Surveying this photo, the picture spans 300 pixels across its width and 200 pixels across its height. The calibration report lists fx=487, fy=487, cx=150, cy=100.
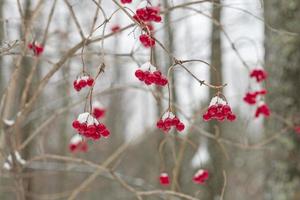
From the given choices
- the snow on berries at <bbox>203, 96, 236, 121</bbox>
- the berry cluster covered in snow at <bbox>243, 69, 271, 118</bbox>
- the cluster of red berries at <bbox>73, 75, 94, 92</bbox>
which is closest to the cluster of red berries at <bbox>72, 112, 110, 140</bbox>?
the cluster of red berries at <bbox>73, 75, 94, 92</bbox>

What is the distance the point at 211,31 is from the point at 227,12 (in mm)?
917

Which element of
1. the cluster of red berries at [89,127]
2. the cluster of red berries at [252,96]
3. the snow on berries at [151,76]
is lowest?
the cluster of red berries at [89,127]

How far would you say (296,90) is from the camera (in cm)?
398

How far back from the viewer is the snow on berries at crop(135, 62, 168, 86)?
1905 mm

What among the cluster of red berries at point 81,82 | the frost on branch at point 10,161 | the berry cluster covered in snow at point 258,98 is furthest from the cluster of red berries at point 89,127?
the berry cluster covered in snow at point 258,98

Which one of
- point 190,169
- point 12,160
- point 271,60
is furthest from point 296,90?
point 190,169

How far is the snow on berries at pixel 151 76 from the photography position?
1.90 meters

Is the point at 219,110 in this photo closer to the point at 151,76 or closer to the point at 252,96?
the point at 151,76

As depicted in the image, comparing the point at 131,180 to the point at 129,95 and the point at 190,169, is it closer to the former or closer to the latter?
the point at 190,169

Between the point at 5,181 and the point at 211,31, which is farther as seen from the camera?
the point at 5,181

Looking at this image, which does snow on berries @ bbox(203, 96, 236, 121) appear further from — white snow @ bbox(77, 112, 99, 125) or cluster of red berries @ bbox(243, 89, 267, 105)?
cluster of red berries @ bbox(243, 89, 267, 105)

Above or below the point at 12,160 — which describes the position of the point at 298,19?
above

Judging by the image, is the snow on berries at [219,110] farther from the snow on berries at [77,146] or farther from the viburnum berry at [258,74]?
the snow on berries at [77,146]

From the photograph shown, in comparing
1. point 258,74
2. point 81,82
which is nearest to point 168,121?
point 81,82
